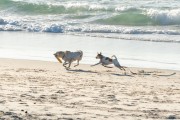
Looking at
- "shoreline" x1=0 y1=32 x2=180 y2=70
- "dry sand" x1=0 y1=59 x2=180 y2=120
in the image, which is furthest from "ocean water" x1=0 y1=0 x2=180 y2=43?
"dry sand" x1=0 y1=59 x2=180 y2=120

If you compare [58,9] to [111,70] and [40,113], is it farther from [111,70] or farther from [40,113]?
[40,113]

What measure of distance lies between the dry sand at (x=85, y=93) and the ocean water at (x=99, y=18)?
7237 millimetres

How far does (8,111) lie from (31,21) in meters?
18.5

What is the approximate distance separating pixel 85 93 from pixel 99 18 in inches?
679

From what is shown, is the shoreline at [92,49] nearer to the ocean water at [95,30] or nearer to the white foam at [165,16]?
the ocean water at [95,30]

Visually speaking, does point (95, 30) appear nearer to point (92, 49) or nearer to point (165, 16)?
point (165, 16)

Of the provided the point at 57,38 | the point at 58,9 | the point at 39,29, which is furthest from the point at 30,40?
the point at 58,9

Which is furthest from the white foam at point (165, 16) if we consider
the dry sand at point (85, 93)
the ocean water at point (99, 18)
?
the dry sand at point (85, 93)

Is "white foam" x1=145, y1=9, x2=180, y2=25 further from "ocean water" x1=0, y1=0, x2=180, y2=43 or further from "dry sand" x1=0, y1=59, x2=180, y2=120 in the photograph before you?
"dry sand" x1=0, y1=59, x2=180, y2=120

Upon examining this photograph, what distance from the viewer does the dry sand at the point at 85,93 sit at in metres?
8.32

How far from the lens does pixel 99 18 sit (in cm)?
2703

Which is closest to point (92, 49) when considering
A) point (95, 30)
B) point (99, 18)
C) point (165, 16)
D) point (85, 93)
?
point (95, 30)

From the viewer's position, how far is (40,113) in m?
8.21

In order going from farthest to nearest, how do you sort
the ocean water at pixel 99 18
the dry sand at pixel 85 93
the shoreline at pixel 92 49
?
→ 1. the ocean water at pixel 99 18
2. the shoreline at pixel 92 49
3. the dry sand at pixel 85 93
